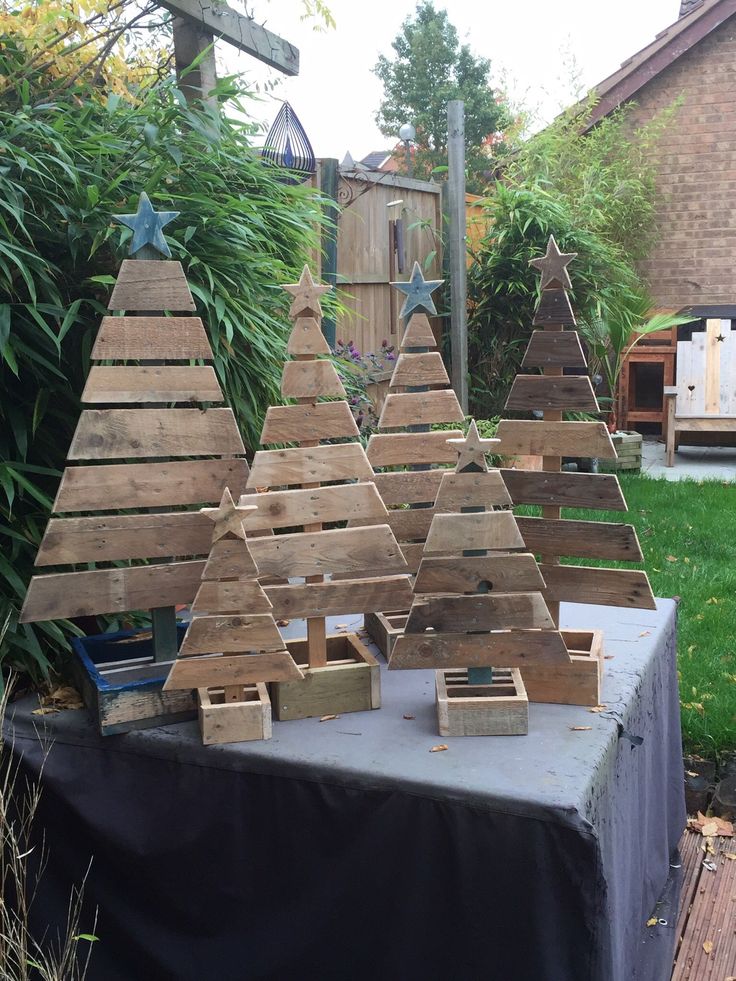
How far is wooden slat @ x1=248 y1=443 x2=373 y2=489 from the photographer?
5.85ft

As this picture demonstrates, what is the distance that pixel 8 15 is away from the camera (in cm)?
249

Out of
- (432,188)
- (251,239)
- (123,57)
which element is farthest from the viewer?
(432,188)

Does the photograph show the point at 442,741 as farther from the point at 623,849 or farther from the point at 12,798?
the point at 12,798

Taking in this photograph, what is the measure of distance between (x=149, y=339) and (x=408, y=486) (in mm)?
726

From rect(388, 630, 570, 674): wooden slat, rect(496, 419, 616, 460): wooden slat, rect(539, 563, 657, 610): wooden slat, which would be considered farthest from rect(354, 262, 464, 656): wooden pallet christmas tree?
rect(388, 630, 570, 674): wooden slat

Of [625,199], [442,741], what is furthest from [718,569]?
[625,199]

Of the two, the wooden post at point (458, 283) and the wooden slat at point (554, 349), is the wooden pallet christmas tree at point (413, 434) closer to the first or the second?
the wooden slat at point (554, 349)

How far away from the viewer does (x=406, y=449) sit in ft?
7.14

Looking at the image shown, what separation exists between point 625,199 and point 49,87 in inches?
321

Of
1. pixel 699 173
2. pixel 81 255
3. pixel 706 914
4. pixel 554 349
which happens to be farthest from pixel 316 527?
pixel 699 173

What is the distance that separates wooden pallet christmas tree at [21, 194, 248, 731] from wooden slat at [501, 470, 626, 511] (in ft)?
1.99

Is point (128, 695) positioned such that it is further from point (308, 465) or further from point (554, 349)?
point (554, 349)

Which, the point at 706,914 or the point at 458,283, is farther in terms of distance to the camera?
the point at 458,283

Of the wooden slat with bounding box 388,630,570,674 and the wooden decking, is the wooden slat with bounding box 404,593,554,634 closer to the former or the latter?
A: the wooden slat with bounding box 388,630,570,674
